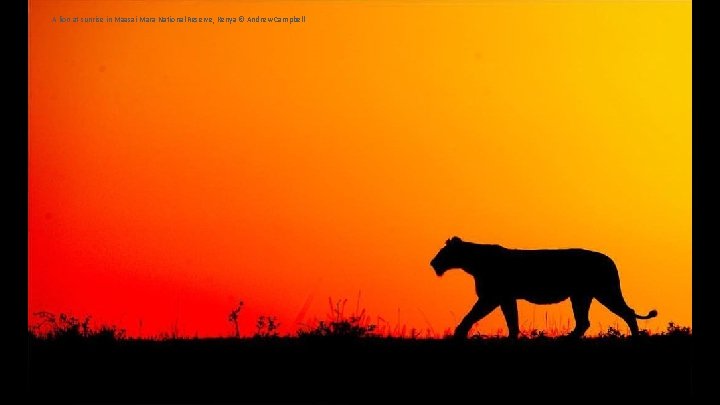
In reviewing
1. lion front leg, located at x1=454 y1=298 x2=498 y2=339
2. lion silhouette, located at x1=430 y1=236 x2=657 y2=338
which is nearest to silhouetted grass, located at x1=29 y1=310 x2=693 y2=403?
lion front leg, located at x1=454 y1=298 x2=498 y2=339

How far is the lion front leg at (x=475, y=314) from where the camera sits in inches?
528

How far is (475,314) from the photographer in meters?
14.1

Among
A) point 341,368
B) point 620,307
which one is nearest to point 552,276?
point 620,307

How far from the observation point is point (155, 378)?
1007 centimetres

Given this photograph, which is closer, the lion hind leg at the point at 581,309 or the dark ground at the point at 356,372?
the dark ground at the point at 356,372

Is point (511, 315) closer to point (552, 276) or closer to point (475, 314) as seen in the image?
point (475, 314)

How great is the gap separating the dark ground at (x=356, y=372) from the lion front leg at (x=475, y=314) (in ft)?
6.09

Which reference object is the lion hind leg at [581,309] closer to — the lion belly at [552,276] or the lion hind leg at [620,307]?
the lion belly at [552,276]

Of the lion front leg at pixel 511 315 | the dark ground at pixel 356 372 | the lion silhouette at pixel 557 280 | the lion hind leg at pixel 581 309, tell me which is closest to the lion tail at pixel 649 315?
the lion silhouette at pixel 557 280

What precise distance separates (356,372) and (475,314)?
4.27m
